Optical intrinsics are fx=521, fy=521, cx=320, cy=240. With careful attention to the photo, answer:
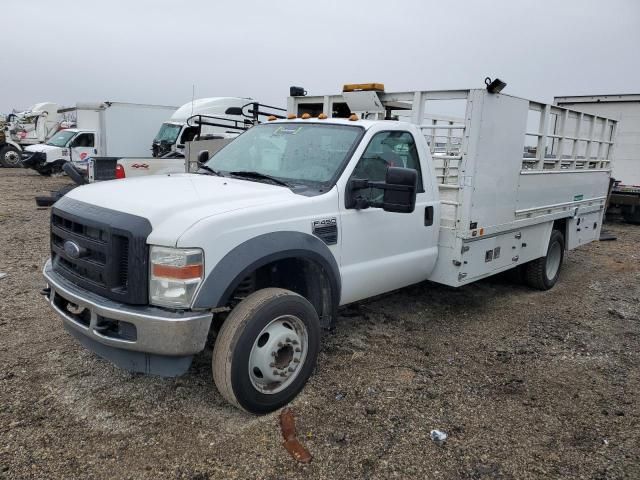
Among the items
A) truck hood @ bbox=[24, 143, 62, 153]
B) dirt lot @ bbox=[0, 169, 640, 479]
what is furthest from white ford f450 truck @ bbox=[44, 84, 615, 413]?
truck hood @ bbox=[24, 143, 62, 153]

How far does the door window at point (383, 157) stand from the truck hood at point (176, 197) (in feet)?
2.30

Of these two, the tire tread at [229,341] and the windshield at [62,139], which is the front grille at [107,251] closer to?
the tire tread at [229,341]

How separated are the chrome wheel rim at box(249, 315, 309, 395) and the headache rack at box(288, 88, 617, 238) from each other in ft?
6.42

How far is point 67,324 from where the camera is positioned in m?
3.39

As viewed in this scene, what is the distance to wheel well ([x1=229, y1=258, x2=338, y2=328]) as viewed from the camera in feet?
12.1

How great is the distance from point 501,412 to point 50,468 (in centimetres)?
279

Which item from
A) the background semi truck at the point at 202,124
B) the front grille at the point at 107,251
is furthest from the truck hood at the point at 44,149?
the front grille at the point at 107,251

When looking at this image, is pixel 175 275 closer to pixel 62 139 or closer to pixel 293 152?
pixel 293 152

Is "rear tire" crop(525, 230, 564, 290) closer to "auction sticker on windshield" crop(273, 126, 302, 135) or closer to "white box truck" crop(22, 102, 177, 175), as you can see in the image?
"auction sticker on windshield" crop(273, 126, 302, 135)

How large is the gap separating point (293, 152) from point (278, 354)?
5.45 ft

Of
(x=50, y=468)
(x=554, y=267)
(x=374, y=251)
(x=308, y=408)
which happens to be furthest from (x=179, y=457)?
(x=554, y=267)

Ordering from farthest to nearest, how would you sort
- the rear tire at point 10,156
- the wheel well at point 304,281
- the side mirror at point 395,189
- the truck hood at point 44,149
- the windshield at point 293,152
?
the rear tire at point 10,156 < the truck hood at point 44,149 < the windshield at point 293,152 < the wheel well at point 304,281 < the side mirror at point 395,189

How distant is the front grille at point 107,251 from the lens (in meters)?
2.95

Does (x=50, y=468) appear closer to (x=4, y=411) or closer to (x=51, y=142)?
(x=4, y=411)
